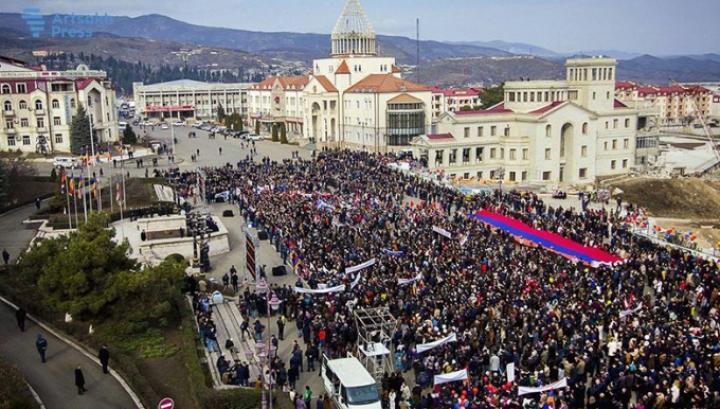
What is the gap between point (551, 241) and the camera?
90.7 ft

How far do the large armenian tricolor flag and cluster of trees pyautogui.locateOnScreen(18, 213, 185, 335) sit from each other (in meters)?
14.5

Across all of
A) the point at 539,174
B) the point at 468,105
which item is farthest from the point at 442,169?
the point at 468,105

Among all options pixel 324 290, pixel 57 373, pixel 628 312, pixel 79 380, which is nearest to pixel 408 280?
pixel 324 290

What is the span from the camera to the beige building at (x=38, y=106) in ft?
202

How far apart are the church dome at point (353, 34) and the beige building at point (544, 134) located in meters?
24.4

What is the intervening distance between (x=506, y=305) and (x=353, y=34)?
61.7m

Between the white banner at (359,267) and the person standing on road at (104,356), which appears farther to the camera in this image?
the white banner at (359,267)

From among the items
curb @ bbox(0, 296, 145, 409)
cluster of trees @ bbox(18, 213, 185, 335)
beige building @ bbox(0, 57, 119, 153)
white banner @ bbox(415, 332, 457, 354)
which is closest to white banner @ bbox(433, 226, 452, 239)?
white banner @ bbox(415, 332, 457, 354)

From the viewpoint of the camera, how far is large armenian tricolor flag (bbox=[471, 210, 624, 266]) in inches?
995

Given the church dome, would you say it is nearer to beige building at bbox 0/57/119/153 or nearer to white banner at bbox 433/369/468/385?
beige building at bbox 0/57/119/153

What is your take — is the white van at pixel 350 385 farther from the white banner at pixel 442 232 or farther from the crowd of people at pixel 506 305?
the white banner at pixel 442 232

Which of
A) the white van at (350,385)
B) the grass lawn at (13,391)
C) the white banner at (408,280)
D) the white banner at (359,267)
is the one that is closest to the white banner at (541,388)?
the white van at (350,385)

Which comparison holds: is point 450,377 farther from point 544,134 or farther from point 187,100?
point 187,100

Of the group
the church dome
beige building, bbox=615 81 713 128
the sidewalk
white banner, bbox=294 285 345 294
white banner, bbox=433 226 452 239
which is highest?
the church dome
